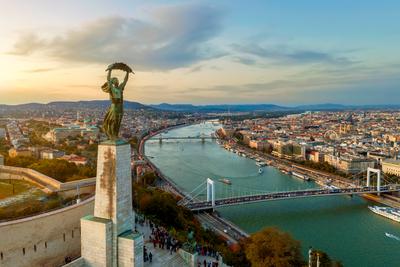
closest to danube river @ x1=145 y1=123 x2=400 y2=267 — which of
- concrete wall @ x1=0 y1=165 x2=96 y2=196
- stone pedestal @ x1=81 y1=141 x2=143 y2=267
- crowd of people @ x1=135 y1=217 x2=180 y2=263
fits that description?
crowd of people @ x1=135 y1=217 x2=180 y2=263

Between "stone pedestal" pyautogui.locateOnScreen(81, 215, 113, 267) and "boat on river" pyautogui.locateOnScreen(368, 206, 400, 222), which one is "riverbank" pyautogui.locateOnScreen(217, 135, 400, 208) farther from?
"stone pedestal" pyautogui.locateOnScreen(81, 215, 113, 267)

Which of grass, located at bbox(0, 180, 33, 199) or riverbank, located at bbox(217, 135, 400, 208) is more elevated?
grass, located at bbox(0, 180, 33, 199)

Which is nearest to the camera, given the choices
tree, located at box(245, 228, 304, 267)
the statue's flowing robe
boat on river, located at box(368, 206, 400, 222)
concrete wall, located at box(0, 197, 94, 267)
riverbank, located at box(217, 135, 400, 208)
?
the statue's flowing robe

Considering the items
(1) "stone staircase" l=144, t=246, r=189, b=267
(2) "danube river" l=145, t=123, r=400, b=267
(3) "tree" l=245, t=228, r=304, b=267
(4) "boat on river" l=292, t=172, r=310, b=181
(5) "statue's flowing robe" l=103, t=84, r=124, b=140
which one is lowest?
(4) "boat on river" l=292, t=172, r=310, b=181

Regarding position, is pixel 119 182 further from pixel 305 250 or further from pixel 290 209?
pixel 290 209

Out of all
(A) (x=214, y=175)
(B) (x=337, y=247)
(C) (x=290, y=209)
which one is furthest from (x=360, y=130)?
(B) (x=337, y=247)

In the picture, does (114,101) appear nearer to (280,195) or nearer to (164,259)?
(164,259)

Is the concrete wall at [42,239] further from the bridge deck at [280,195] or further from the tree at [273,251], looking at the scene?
the bridge deck at [280,195]

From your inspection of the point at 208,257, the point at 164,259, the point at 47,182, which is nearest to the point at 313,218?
the point at 208,257
